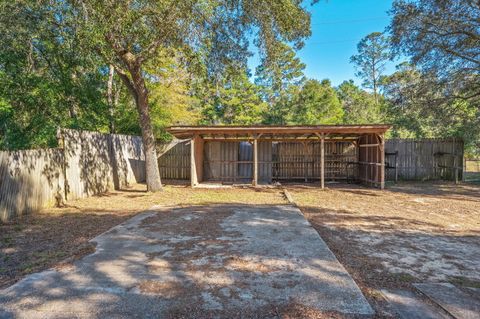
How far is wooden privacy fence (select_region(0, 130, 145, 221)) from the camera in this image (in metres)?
5.92

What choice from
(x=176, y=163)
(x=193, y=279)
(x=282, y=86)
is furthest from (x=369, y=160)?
(x=282, y=86)

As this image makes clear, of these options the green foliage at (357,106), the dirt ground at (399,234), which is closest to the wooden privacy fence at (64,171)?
the dirt ground at (399,234)

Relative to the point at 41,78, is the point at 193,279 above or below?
below

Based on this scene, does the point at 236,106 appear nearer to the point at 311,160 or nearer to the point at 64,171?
the point at 311,160

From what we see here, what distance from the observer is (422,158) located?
1336 centimetres

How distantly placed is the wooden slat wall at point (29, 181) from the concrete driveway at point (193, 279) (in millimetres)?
2524

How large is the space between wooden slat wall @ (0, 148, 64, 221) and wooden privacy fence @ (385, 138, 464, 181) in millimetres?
12880

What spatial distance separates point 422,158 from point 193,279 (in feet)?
44.9

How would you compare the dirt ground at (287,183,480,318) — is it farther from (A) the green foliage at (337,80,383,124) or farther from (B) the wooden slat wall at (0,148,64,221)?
(A) the green foliage at (337,80,383,124)

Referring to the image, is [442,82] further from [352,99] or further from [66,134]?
[352,99]

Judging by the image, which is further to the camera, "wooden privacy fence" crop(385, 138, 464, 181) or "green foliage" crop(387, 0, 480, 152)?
"wooden privacy fence" crop(385, 138, 464, 181)

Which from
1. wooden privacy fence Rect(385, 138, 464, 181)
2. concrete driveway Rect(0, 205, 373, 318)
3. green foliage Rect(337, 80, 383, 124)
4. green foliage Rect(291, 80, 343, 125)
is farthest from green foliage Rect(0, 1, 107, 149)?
green foliage Rect(337, 80, 383, 124)

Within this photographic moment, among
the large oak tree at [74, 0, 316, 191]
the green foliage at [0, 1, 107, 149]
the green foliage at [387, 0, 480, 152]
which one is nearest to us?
the large oak tree at [74, 0, 316, 191]

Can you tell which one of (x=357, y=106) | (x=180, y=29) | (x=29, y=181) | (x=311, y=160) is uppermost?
(x=357, y=106)
